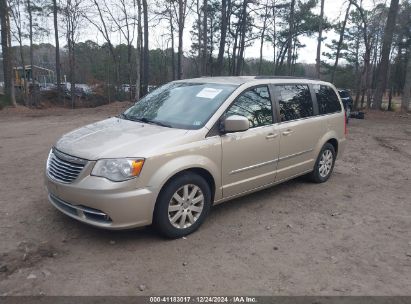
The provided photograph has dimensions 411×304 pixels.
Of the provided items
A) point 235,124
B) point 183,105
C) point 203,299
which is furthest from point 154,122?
point 203,299

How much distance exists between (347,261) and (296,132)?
220cm

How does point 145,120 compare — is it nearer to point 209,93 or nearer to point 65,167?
point 209,93

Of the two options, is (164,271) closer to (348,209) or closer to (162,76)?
(348,209)

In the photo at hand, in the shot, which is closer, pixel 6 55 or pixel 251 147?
pixel 251 147

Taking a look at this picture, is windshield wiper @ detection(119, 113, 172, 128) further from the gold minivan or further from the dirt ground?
the dirt ground

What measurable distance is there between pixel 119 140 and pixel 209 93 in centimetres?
140

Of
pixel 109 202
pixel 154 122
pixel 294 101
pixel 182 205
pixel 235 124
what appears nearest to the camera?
pixel 109 202

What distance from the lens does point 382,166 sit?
770 centimetres

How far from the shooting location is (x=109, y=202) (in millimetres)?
3549

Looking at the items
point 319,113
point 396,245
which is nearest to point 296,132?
point 319,113

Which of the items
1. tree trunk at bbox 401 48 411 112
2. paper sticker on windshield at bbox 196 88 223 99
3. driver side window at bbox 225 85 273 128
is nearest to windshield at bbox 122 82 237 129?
paper sticker on windshield at bbox 196 88 223 99

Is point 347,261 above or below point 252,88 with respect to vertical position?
below

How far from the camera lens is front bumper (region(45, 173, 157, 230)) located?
3.55 meters

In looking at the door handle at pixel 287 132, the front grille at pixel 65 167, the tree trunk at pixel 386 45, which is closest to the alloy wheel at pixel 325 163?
the door handle at pixel 287 132
